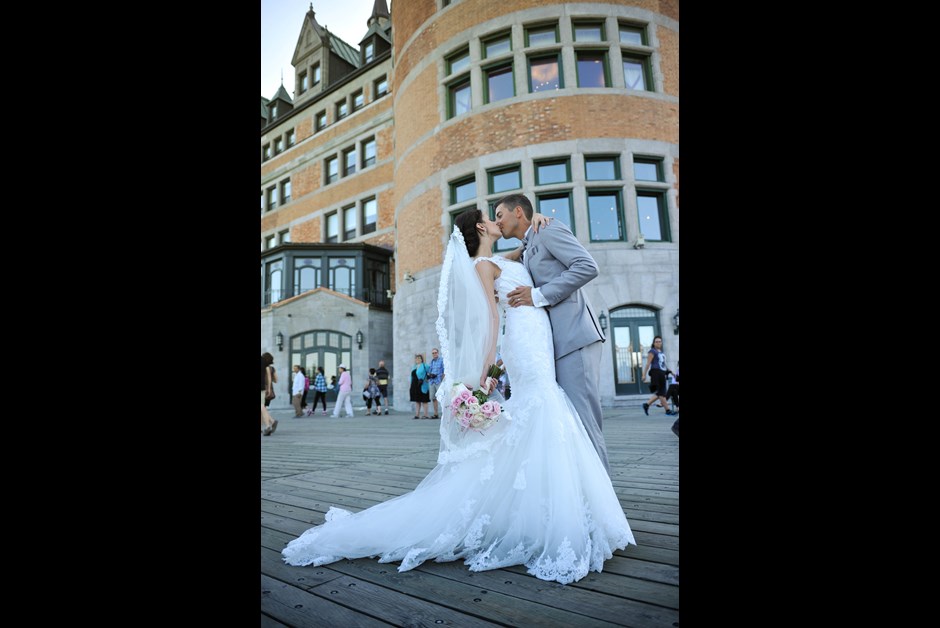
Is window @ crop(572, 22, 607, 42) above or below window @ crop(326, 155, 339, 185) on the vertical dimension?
below

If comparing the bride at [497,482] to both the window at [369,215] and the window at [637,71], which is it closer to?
the window at [637,71]

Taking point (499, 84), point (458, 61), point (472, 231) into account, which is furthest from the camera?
point (458, 61)

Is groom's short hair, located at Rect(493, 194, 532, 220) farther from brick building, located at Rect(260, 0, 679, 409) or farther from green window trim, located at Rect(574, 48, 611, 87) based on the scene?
green window trim, located at Rect(574, 48, 611, 87)

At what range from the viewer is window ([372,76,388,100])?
81.4 ft

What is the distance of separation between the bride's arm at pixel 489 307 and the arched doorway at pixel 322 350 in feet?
67.4

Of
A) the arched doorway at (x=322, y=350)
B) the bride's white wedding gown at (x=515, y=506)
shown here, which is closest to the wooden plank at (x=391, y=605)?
the bride's white wedding gown at (x=515, y=506)

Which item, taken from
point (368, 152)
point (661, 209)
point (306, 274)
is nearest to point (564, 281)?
point (661, 209)

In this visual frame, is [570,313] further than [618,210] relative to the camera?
No

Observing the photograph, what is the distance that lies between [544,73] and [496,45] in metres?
1.86

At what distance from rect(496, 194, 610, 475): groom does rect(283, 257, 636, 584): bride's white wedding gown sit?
0.12 m

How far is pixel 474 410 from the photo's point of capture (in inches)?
112

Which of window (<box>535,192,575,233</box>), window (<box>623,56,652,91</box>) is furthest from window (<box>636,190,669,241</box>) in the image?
window (<box>623,56,652,91</box>)

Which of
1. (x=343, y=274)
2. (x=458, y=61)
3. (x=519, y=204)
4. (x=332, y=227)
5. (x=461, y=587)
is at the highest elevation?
(x=458, y=61)

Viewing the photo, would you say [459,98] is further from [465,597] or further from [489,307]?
[465,597]
